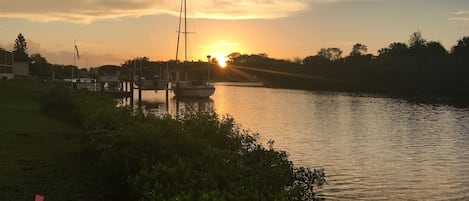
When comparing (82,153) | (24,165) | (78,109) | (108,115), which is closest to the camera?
(24,165)

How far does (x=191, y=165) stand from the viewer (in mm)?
11148

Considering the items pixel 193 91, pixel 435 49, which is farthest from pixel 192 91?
pixel 435 49

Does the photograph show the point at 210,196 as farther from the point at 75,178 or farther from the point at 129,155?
the point at 75,178

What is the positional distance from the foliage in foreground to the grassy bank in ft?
0.06

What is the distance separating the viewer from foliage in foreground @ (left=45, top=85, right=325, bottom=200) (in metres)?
9.73

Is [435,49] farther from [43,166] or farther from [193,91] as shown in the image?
[43,166]

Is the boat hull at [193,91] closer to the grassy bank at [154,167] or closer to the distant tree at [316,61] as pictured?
the grassy bank at [154,167]

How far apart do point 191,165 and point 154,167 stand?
0.81m

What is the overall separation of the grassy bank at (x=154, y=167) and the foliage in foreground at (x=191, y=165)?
19 mm

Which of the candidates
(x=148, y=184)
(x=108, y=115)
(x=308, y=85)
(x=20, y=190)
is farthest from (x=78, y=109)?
(x=308, y=85)

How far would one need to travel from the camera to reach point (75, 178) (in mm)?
13953

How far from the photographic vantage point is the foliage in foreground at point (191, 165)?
9.73m

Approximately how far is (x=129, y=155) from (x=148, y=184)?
6.41ft

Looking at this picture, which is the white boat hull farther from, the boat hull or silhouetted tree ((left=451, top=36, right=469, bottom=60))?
silhouetted tree ((left=451, top=36, right=469, bottom=60))
